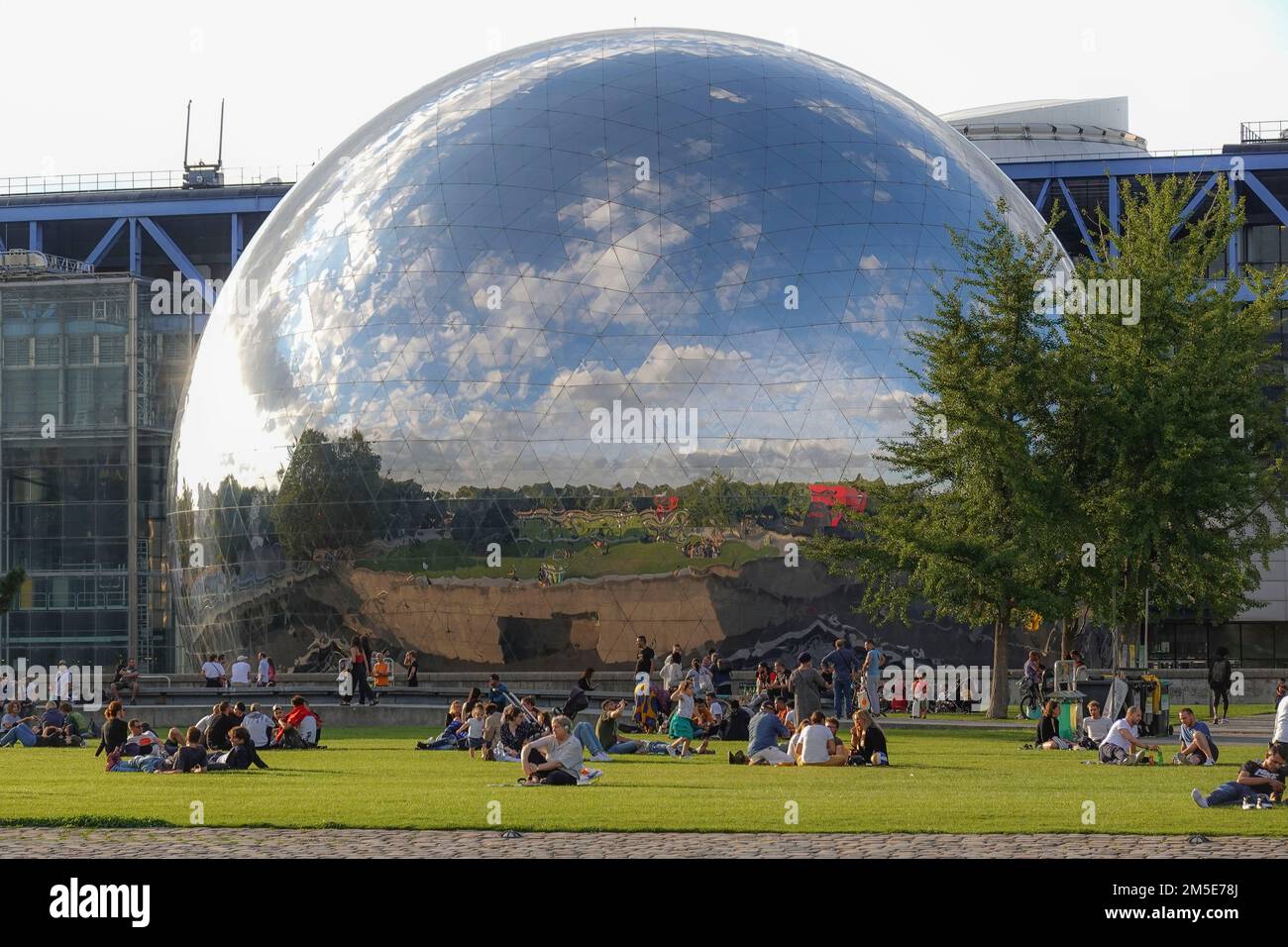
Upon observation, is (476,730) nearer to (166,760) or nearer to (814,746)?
(166,760)

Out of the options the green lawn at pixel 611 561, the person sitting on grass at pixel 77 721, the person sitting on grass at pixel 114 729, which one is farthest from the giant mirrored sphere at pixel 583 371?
the person sitting on grass at pixel 114 729

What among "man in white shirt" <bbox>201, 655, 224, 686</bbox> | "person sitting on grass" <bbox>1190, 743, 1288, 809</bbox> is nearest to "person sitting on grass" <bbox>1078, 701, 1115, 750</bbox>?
"person sitting on grass" <bbox>1190, 743, 1288, 809</bbox>

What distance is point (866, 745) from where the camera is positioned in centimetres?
2455

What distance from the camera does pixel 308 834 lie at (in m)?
16.2

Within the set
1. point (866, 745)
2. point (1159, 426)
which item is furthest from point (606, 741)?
point (1159, 426)

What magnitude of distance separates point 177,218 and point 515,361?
40.0 metres

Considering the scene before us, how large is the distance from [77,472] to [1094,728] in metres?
39.1

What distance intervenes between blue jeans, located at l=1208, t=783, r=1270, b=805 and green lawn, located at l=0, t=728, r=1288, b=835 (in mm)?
358

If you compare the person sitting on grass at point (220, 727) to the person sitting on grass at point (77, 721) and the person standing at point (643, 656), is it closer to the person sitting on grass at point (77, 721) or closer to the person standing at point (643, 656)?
the person sitting on grass at point (77, 721)

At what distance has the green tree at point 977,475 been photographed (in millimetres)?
32625

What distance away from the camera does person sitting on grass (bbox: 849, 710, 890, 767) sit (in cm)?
2433

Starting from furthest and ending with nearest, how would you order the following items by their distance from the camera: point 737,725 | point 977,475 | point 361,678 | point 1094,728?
point 361,678, point 977,475, point 737,725, point 1094,728

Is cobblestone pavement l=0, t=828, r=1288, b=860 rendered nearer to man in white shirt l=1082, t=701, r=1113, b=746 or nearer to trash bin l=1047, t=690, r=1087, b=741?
man in white shirt l=1082, t=701, r=1113, b=746
